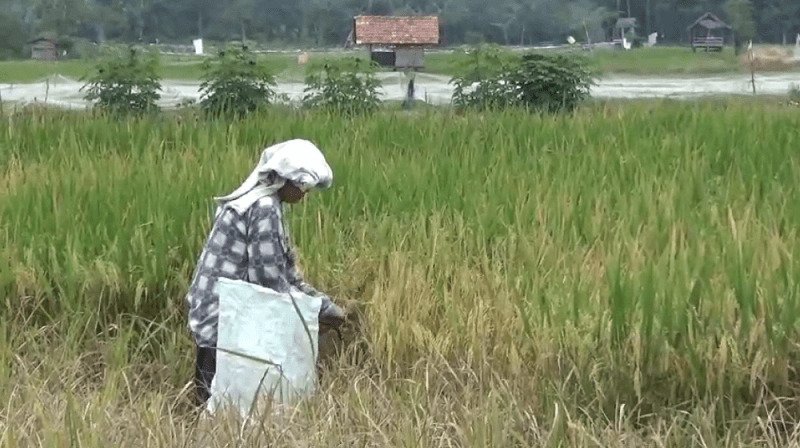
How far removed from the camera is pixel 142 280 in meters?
2.85

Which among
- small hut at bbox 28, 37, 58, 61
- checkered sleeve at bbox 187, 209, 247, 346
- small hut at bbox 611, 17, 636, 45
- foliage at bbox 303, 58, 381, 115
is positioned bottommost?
checkered sleeve at bbox 187, 209, 247, 346

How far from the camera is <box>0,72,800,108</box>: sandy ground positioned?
13.5 meters

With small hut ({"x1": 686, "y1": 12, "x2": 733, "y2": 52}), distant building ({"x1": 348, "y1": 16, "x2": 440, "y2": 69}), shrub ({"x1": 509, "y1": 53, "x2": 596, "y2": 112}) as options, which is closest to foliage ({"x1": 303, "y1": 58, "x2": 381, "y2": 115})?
shrub ({"x1": 509, "y1": 53, "x2": 596, "y2": 112})

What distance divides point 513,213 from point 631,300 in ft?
3.23

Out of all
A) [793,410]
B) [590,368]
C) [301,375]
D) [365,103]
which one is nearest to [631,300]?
[590,368]

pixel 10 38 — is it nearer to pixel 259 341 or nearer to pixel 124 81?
pixel 124 81

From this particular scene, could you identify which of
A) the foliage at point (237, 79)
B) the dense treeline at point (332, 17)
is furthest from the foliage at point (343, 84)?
the dense treeline at point (332, 17)

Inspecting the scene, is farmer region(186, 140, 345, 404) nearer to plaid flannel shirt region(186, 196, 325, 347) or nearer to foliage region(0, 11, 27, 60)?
plaid flannel shirt region(186, 196, 325, 347)

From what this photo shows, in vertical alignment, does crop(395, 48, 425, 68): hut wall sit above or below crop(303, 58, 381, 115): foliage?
above

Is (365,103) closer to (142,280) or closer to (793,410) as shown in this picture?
(142,280)

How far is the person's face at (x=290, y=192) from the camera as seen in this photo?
235cm

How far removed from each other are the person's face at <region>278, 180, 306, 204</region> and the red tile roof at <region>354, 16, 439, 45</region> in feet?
43.0

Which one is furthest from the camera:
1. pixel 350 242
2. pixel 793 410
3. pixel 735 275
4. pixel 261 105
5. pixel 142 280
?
pixel 261 105

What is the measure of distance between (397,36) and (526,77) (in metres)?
7.26
